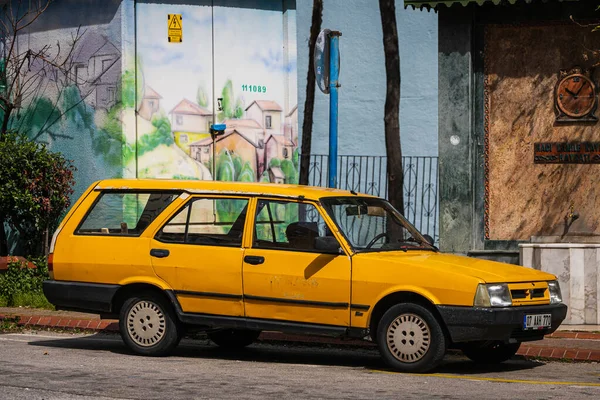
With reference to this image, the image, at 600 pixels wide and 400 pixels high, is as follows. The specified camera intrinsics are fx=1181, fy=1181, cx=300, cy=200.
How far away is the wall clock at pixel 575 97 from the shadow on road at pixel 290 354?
5.26 m

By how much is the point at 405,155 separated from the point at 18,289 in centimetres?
966

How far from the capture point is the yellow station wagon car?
10.5 metres

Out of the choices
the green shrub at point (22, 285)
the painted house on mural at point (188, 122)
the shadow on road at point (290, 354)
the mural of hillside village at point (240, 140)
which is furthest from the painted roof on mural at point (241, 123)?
the shadow on road at point (290, 354)

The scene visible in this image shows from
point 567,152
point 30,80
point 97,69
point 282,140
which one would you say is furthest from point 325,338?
point 30,80

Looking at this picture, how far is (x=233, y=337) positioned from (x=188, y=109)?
8.11 m

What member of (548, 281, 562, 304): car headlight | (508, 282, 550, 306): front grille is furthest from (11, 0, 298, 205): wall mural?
(508, 282, 550, 306): front grille

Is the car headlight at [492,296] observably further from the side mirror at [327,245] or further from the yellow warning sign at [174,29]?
the yellow warning sign at [174,29]

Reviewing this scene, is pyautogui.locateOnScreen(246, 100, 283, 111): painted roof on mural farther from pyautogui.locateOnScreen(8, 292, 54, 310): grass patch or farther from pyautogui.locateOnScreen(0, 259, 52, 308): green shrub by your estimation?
pyautogui.locateOnScreen(8, 292, 54, 310): grass patch

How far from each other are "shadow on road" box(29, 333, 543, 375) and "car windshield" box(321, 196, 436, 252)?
1.17m

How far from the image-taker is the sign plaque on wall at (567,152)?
635 inches

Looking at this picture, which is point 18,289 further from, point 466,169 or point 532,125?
point 532,125

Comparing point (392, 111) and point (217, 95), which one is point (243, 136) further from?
point (392, 111)

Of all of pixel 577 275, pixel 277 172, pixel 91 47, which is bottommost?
pixel 577 275

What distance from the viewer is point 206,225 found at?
1170 cm
